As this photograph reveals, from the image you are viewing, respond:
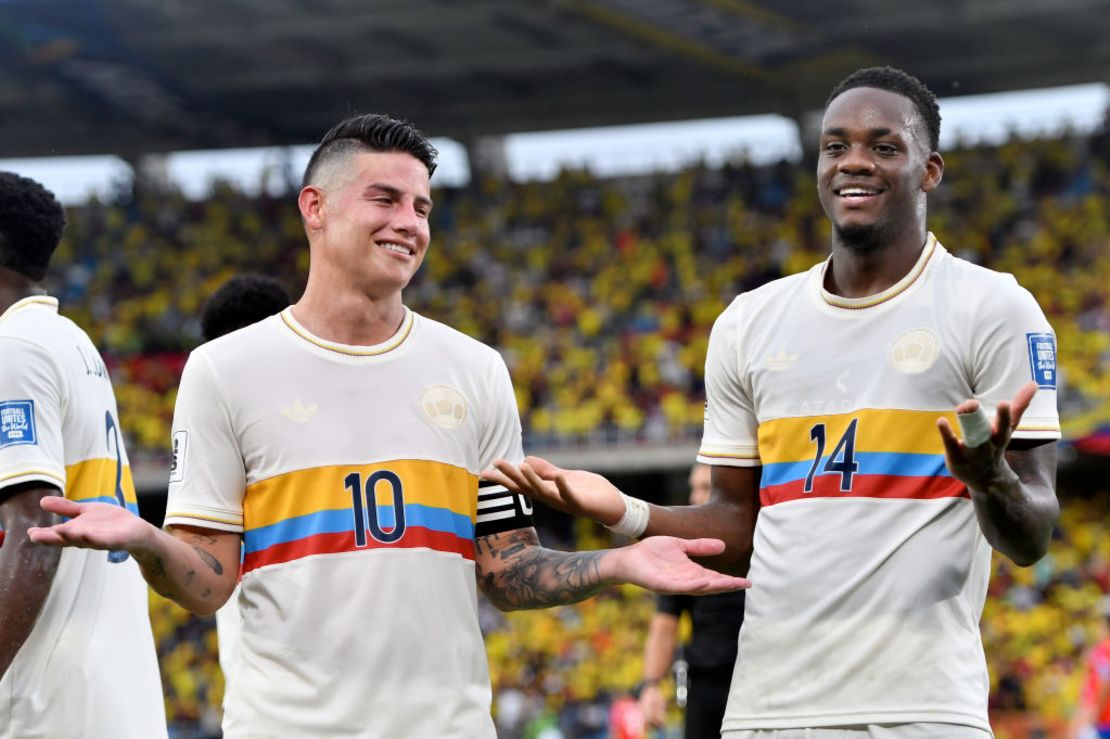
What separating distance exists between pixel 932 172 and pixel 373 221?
5.01 feet

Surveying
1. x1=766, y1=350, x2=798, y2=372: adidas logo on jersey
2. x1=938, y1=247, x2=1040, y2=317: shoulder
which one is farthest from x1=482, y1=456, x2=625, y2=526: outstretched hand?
x1=938, y1=247, x2=1040, y2=317: shoulder

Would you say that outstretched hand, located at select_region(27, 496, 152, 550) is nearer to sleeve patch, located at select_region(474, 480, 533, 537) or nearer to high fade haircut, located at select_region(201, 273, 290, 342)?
sleeve patch, located at select_region(474, 480, 533, 537)

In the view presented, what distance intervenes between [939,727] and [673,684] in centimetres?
1520

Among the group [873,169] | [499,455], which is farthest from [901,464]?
[499,455]

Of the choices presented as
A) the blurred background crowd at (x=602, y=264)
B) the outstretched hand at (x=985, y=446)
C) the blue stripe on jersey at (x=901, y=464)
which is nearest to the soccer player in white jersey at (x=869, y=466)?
the blue stripe on jersey at (x=901, y=464)

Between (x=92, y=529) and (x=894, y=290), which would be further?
(x=894, y=290)

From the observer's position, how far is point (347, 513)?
4055 mm

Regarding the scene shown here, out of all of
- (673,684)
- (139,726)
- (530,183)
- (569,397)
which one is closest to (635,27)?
(530,183)

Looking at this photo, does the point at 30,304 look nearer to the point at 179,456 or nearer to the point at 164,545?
the point at 179,456

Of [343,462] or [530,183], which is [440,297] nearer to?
[530,183]

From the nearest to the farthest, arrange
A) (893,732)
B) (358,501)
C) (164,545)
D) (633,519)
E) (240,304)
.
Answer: (164,545)
(893,732)
(358,501)
(633,519)
(240,304)

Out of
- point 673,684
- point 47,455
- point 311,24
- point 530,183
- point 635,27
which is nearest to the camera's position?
point 47,455

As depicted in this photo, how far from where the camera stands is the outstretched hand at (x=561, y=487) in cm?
388

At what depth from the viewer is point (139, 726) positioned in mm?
5027
